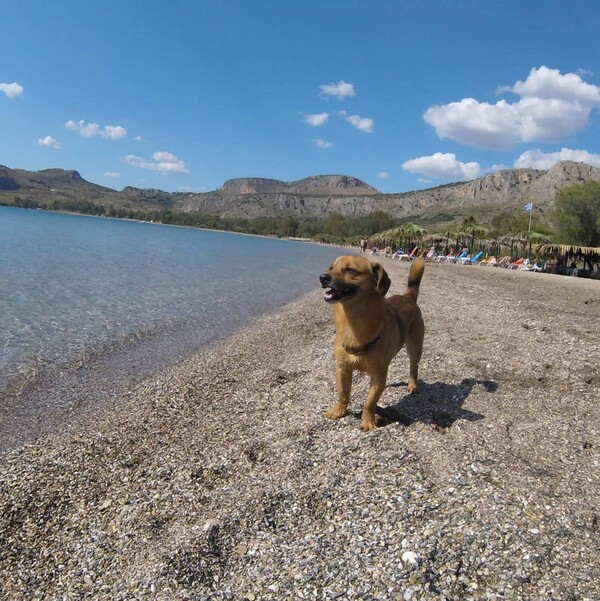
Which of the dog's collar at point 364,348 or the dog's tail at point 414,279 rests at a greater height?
the dog's tail at point 414,279

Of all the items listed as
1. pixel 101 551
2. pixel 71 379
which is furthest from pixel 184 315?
pixel 101 551

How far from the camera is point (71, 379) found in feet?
25.9

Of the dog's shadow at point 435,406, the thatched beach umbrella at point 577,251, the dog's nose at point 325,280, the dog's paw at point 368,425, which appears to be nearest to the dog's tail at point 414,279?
the dog's shadow at point 435,406

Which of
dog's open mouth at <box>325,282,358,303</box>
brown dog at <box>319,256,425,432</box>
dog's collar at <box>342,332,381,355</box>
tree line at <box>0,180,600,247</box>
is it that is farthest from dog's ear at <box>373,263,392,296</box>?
tree line at <box>0,180,600,247</box>

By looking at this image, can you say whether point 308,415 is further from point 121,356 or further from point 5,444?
point 121,356

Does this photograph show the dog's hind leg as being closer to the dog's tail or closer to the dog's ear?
the dog's tail

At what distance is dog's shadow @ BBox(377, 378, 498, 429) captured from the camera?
212 inches

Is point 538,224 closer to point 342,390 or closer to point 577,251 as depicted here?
point 577,251

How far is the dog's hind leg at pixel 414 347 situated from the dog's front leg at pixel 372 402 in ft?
3.88

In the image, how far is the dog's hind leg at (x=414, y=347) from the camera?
603 cm

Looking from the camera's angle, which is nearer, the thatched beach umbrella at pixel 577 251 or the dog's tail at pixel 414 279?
the dog's tail at pixel 414 279

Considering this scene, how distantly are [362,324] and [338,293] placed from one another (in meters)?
0.53

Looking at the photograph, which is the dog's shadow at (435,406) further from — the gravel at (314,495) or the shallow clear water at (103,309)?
the shallow clear water at (103,309)

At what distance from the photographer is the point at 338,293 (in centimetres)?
437
